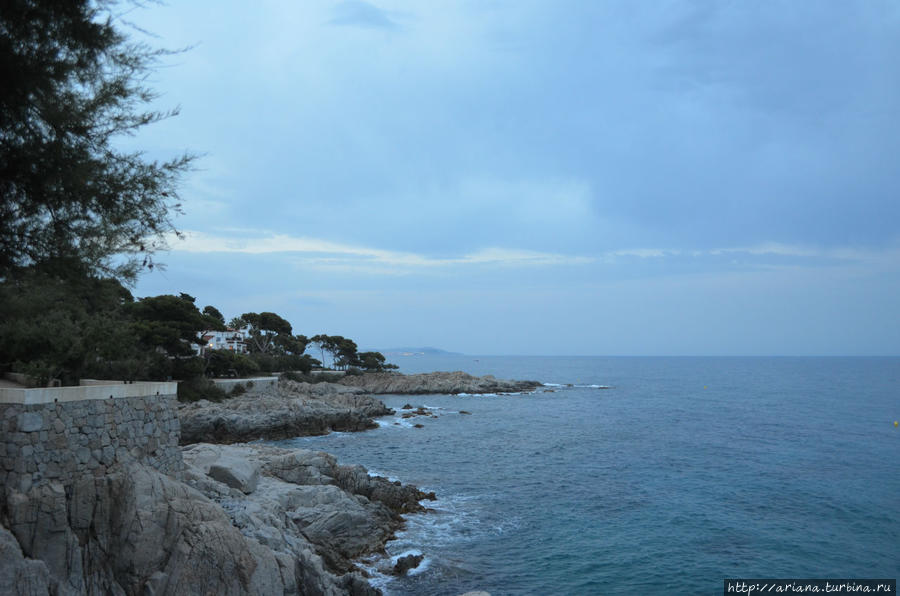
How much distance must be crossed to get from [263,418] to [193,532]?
30531 mm

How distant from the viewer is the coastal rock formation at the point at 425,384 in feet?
275

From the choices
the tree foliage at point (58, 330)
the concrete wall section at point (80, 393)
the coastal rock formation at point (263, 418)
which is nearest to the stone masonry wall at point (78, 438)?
the concrete wall section at point (80, 393)

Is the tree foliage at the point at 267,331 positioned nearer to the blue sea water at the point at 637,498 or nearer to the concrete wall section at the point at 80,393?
the blue sea water at the point at 637,498

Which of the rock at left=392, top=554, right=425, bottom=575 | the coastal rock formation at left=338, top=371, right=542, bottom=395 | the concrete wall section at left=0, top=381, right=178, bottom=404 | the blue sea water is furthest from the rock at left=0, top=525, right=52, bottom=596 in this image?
the coastal rock formation at left=338, top=371, right=542, bottom=395

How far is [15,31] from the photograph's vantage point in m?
4.93

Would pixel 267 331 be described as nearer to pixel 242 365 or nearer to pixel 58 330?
pixel 242 365

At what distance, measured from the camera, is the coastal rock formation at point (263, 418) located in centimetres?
3638

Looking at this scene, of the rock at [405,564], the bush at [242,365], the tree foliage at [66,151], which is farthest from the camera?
the bush at [242,365]

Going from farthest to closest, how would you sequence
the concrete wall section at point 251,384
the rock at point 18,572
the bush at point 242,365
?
1. the bush at point 242,365
2. the concrete wall section at point 251,384
3. the rock at point 18,572

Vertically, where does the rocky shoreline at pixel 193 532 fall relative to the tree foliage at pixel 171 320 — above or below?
below

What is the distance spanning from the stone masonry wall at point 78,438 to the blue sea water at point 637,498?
781cm

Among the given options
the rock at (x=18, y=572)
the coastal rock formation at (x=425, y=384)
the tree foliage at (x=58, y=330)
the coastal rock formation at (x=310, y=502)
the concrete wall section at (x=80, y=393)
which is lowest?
the coastal rock formation at (x=425, y=384)

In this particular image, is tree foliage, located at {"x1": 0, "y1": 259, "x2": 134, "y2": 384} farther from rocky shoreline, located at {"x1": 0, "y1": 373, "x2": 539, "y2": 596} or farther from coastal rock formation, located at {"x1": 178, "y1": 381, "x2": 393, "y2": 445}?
coastal rock formation, located at {"x1": 178, "y1": 381, "x2": 393, "y2": 445}

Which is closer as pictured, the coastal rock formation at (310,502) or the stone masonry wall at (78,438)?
the stone masonry wall at (78,438)
